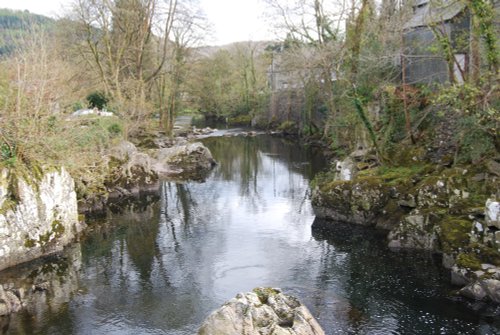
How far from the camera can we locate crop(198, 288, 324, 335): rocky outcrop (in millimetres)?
9930

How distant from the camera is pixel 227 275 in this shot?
1546 cm

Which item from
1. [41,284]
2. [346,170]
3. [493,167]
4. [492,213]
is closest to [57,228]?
[41,284]

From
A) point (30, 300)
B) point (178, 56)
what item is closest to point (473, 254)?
point (30, 300)

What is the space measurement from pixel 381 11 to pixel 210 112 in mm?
43433

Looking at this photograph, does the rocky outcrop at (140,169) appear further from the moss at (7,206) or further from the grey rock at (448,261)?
the grey rock at (448,261)

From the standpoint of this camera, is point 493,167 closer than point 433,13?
Yes

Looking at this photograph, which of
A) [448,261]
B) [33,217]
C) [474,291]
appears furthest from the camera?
[33,217]

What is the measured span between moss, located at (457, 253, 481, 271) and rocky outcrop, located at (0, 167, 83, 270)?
1375 centimetres

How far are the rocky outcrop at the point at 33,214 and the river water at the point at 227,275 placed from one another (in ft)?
2.86

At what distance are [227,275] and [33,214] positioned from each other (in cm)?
744

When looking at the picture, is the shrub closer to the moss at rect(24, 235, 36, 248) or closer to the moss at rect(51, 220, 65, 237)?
the moss at rect(51, 220, 65, 237)

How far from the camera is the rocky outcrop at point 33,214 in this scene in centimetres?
1630

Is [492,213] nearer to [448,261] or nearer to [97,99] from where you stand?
[448,261]

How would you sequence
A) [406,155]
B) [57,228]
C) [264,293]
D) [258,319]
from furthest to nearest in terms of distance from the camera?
[406,155]
[57,228]
[264,293]
[258,319]
